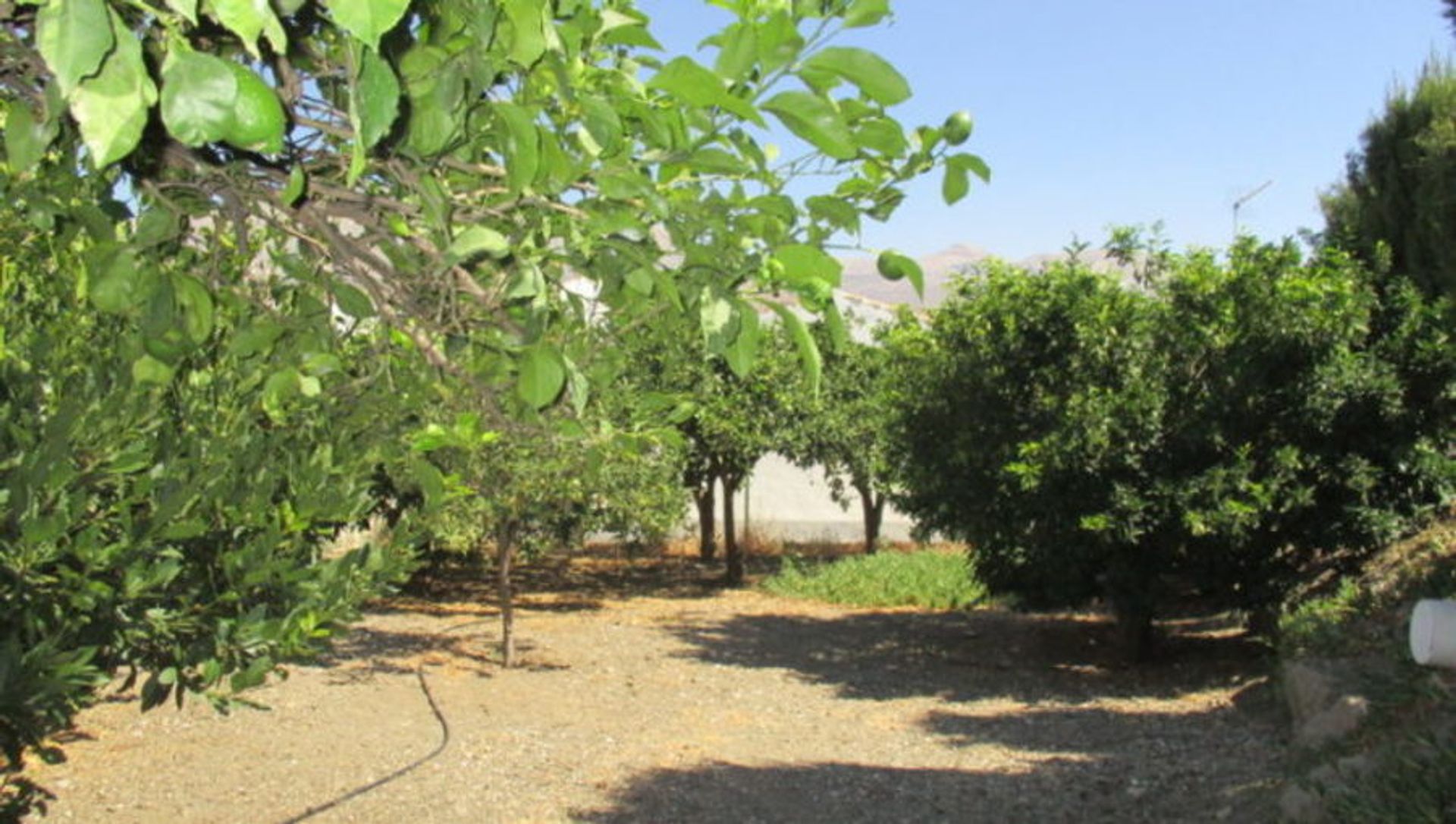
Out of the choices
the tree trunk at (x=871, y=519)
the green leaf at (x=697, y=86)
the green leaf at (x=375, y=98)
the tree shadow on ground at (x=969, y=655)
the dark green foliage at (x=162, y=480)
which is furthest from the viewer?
the tree trunk at (x=871, y=519)

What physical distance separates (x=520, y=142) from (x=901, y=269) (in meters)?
0.59

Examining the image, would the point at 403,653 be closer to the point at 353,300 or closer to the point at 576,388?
the point at 353,300

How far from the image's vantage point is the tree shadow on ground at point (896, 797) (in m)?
6.90

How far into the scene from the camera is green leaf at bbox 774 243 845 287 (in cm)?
160

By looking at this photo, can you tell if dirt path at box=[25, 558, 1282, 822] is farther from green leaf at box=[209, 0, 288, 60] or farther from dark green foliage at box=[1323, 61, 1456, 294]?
green leaf at box=[209, 0, 288, 60]

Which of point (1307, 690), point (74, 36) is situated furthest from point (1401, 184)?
point (74, 36)

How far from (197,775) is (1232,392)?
338 inches

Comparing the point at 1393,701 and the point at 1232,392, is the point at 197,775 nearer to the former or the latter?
the point at 1393,701

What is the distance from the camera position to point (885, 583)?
17.8 m

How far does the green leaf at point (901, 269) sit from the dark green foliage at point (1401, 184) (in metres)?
10.4

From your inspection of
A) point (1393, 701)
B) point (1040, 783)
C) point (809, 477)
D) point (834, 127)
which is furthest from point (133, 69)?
point (809, 477)

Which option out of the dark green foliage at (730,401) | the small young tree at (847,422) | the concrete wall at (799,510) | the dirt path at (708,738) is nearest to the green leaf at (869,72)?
the dirt path at (708,738)

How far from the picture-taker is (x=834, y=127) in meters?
1.42

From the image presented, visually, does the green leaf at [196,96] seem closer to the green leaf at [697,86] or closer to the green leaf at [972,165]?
the green leaf at [697,86]
